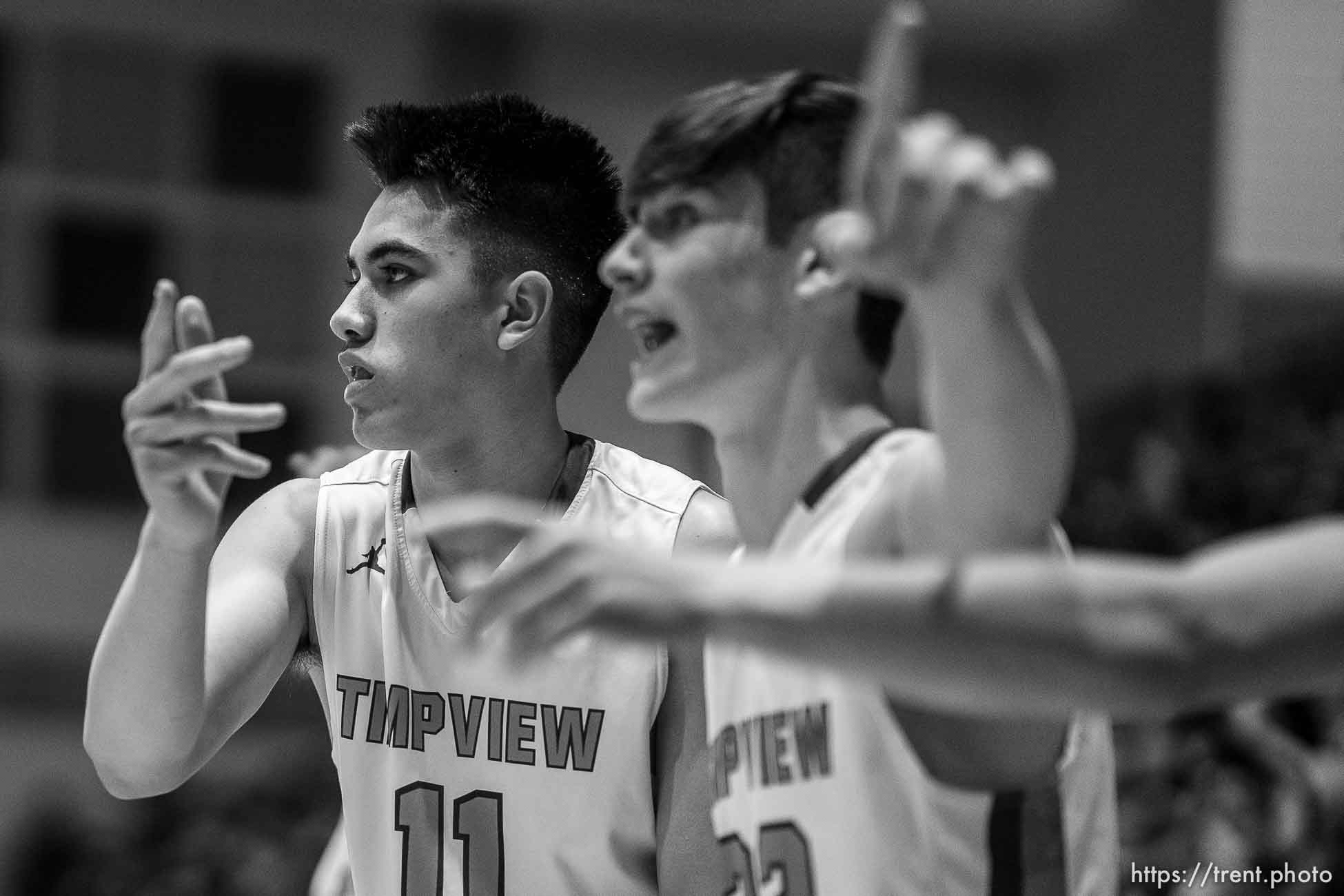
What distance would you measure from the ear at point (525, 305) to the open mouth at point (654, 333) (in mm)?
955

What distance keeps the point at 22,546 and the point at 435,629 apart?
9878mm

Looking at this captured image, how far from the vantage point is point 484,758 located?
10.4ft

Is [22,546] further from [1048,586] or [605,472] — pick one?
[1048,586]

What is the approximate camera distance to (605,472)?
344 centimetres

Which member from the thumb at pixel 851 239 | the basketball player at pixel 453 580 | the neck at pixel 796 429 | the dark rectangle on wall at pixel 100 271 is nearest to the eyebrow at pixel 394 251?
the basketball player at pixel 453 580

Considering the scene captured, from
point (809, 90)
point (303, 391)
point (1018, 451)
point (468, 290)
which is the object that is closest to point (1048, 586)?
point (1018, 451)

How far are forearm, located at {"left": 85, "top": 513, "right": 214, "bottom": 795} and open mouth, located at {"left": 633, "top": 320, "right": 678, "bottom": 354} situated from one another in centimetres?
68

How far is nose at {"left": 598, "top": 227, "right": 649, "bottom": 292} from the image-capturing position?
2.25 meters

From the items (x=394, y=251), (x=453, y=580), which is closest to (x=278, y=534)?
(x=453, y=580)

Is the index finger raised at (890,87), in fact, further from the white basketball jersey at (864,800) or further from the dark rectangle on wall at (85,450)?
the dark rectangle on wall at (85,450)

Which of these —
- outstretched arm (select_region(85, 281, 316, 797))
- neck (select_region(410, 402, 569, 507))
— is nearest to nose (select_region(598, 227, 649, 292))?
outstretched arm (select_region(85, 281, 316, 797))

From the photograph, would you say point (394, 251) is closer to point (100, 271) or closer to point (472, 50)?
point (472, 50)

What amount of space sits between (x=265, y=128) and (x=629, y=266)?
1139cm

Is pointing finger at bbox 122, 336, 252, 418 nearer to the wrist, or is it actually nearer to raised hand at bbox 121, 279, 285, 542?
raised hand at bbox 121, 279, 285, 542
